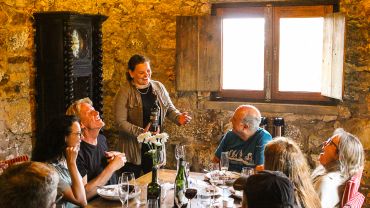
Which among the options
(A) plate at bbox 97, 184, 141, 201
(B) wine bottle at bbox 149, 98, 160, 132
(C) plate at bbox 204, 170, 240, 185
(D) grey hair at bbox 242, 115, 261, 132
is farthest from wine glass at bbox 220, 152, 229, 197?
(B) wine bottle at bbox 149, 98, 160, 132

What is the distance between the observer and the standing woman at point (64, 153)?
3.14 metres

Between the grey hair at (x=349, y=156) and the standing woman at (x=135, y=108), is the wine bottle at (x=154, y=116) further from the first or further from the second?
the grey hair at (x=349, y=156)

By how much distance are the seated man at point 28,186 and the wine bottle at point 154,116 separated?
273cm

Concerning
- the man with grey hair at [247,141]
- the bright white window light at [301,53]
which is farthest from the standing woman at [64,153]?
the bright white window light at [301,53]

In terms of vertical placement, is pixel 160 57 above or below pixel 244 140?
above

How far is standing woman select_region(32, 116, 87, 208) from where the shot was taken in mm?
3143

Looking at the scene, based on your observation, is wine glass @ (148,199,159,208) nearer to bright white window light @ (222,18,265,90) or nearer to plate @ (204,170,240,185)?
plate @ (204,170,240,185)

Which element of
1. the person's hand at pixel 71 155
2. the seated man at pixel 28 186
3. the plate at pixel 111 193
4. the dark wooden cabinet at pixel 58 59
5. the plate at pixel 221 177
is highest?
the dark wooden cabinet at pixel 58 59

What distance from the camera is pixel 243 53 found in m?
5.75

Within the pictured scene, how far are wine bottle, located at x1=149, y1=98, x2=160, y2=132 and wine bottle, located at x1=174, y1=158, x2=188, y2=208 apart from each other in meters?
1.34

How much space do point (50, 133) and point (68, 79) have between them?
193 cm

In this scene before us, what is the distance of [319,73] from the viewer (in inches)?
217

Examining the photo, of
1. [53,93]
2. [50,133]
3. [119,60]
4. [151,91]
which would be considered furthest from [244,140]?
[119,60]

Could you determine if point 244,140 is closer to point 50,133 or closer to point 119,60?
point 50,133
